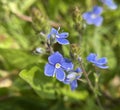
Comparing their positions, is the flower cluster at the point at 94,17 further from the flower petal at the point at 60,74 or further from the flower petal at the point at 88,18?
the flower petal at the point at 60,74

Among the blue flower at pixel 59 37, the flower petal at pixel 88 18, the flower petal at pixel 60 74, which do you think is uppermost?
the flower petal at pixel 88 18

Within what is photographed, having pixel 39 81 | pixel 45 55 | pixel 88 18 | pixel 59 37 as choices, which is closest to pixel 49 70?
pixel 59 37

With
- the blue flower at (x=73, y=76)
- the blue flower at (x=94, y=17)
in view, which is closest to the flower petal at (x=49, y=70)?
the blue flower at (x=73, y=76)

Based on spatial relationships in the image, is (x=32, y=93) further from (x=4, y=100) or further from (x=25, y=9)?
(x=25, y=9)

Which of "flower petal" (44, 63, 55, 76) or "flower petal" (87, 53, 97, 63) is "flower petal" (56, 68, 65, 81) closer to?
"flower petal" (44, 63, 55, 76)

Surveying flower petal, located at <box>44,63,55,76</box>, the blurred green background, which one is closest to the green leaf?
the blurred green background

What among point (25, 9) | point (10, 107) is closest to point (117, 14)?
point (25, 9)
